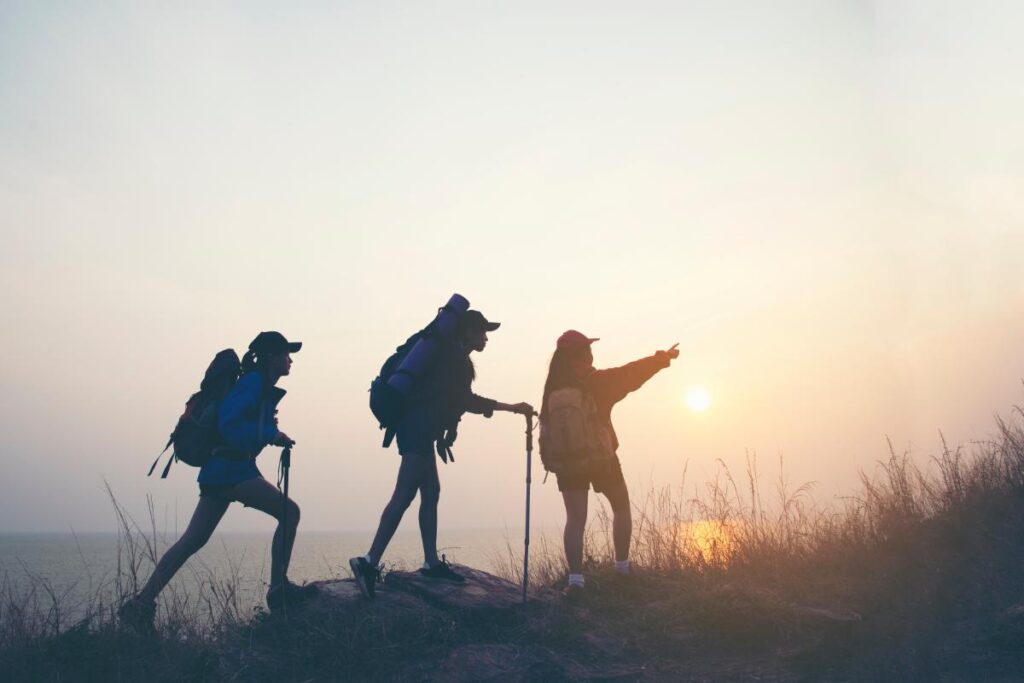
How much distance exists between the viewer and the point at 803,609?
646 centimetres

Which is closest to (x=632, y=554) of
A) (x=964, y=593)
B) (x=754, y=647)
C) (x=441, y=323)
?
→ (x=754, y=647)

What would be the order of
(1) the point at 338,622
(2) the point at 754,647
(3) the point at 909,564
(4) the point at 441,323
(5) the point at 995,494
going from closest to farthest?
1. (1) the point at 338,622
2. (2) the point at 754,647
3. (4) the point at 441,323
4. (3) the point at 909,564
5. (5) the point at 995,494

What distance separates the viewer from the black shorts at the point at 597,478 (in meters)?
7.43

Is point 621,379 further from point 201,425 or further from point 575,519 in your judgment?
point 201,425

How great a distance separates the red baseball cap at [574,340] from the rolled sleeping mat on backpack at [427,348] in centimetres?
140

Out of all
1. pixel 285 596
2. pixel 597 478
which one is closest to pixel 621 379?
pixel 597 478

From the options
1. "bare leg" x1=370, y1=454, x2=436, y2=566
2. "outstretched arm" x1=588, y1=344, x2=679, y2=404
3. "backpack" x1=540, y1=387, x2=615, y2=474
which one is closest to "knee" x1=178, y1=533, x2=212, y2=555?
"bare leg" x1=370, y1=454, x2=436, y2=566

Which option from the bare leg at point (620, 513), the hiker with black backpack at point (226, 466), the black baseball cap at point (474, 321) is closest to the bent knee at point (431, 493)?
the hiker with black backpack at point (226, 466)

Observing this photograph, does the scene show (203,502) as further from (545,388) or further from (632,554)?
(632,554)

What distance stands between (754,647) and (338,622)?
3149 millimetres

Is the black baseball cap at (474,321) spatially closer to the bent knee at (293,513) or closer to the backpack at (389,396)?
the backpack at (389,396)

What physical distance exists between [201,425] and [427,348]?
1.79 metres

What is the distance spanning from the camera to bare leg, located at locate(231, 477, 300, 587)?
19.8ft

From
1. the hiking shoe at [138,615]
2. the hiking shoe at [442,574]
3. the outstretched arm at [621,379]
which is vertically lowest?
the hiking shoe at [138,615]
